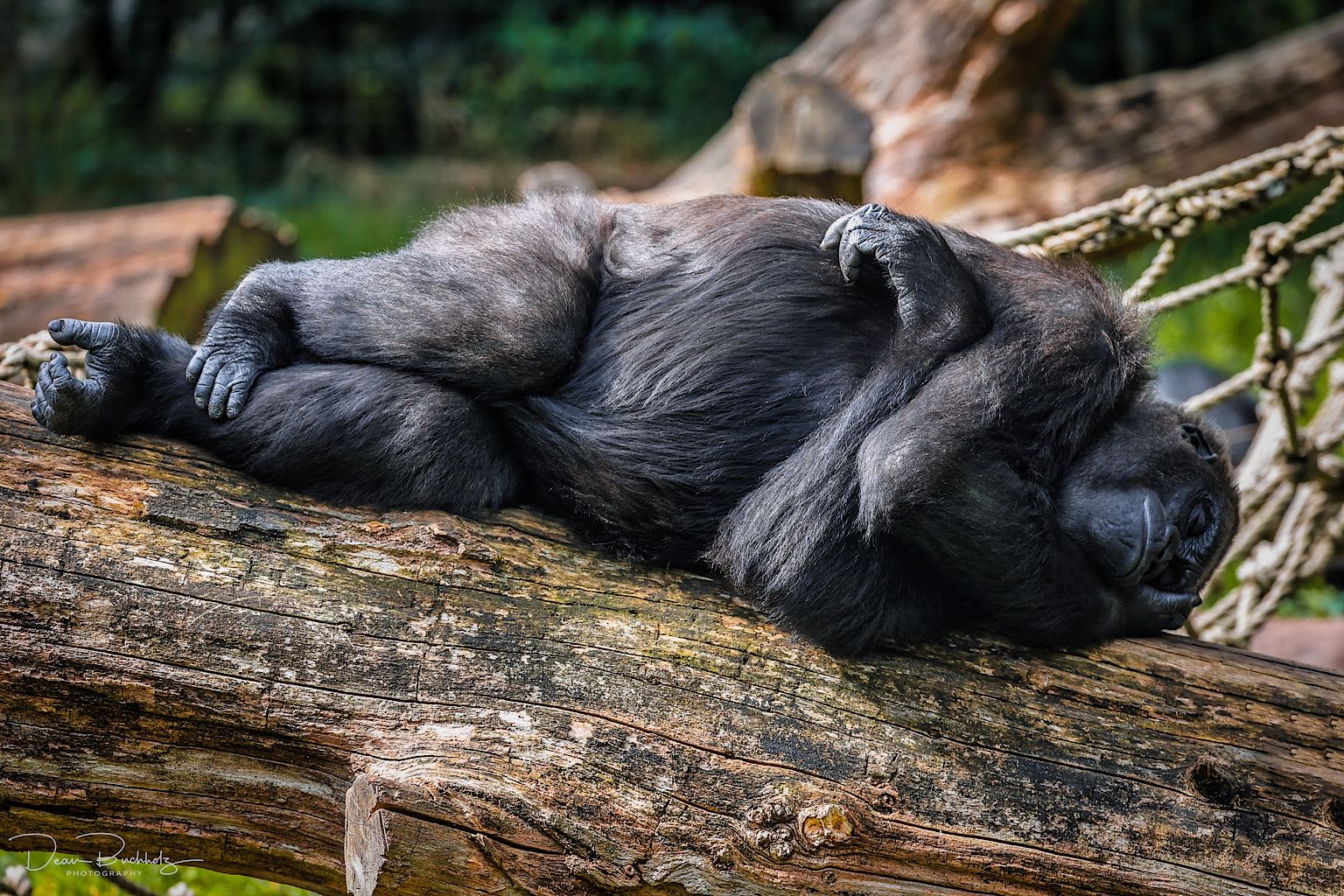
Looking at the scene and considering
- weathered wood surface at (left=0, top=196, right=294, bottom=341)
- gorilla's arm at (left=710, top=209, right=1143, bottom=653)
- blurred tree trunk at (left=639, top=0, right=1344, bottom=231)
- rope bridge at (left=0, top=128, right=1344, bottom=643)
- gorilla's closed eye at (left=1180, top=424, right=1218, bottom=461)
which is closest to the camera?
gorilla's arm at (left=710, top=209, right=1143, bottom=653)

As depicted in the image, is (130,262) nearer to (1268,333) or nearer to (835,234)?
(835,234)

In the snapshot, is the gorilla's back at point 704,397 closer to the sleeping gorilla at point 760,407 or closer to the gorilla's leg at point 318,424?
the sleeping gorilla at point 760,407

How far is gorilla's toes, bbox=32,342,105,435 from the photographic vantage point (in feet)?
8.97

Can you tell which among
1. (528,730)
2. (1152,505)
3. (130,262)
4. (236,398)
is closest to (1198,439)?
(1152,505)

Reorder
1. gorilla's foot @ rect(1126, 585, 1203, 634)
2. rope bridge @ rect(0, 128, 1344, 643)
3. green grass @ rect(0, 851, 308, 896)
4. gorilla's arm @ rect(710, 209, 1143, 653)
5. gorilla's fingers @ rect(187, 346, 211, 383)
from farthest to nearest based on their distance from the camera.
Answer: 1. rope bridge @ rect(0, 128, 1344, 643)
2. green grass @ rect(0, 851, 308, 896)
3. gorilla's foot @ rect(1126, 585, 1203, 634)
4. gorilla's fingers @ rect(187, 346, 211, 383)
5. gorilla's arm @ rect(710, 209, 1143, 653)

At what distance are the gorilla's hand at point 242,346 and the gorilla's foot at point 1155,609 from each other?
2266 millimetres

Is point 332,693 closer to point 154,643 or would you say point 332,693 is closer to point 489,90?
point 154,643

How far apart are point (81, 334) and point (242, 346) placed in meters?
0.36

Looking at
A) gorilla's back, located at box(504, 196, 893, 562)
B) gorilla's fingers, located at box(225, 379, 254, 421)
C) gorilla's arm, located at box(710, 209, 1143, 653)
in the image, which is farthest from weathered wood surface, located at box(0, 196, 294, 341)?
gorilla's arm, located at box(710, 209, 1143, 653)

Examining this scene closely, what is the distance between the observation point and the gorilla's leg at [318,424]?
113 inches

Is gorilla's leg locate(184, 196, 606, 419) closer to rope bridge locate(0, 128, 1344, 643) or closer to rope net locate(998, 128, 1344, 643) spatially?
rope bridge locate(0, 128, 1344, 643)

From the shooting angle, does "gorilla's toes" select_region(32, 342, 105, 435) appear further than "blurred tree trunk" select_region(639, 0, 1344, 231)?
No

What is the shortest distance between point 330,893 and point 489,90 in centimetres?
1099

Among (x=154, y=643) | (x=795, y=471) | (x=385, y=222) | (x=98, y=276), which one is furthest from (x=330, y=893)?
(x=385, y=222)
